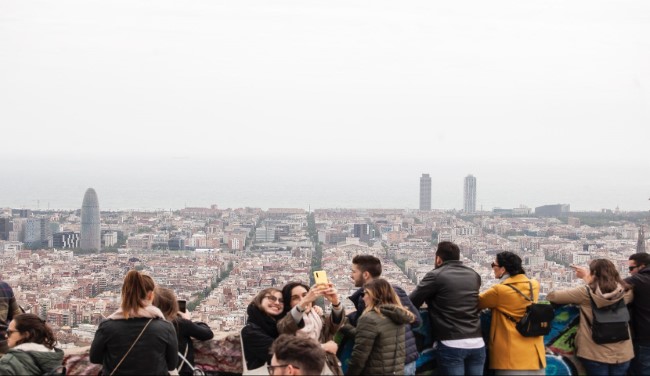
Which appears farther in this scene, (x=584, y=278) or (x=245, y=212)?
(x=245, y=212)

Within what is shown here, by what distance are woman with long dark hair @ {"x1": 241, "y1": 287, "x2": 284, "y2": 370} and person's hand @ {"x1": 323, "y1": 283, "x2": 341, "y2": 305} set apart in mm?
298

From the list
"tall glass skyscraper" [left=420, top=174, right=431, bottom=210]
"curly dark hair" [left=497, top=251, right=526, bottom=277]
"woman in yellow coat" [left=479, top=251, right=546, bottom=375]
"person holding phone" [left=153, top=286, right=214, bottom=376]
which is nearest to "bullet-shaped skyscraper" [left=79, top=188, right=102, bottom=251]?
"tall glass skyscraper" [left=420, top=174, right=431, bottom=210]

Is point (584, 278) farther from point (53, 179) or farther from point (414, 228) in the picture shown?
point (53, 179)

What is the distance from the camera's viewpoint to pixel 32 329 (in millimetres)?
4395

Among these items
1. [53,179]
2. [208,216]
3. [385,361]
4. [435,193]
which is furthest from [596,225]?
[53,179]

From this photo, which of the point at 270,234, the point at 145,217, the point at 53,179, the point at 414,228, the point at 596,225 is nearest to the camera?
the point at 596,225

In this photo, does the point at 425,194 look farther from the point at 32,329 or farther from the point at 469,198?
the point at 32,329

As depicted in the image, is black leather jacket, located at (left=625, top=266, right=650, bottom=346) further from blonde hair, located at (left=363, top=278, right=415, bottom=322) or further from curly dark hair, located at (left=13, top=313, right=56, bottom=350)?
curly dark hair, located at (left=13, top=313, right=56, bottom=350)

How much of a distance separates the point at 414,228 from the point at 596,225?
853 centimetres

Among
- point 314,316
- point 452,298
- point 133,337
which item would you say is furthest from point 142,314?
point 452,298

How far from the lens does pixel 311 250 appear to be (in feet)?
88.4

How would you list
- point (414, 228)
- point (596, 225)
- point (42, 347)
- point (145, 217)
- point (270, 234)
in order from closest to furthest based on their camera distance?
point (42, 347) → point (596, 225) → point (414, 228) → point (270, 234) → point (145, 217)

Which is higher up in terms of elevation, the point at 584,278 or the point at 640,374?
the point at 584,278

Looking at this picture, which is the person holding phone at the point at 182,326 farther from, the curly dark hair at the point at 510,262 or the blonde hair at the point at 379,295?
the curly dark hair at the point at 510,262
